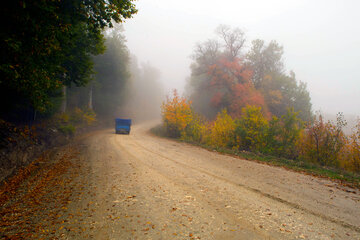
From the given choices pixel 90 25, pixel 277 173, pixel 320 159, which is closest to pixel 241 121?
pixel 320 159

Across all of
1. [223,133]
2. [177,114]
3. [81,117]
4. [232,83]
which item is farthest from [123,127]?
[232,83]

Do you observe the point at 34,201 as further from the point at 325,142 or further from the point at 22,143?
the point at 325,142

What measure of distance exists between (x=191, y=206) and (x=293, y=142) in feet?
34.0

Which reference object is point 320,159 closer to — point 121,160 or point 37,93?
point 121,160

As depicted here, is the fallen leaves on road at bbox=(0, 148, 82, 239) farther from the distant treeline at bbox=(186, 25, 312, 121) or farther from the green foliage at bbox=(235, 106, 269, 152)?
the distant treeline at bbox=(186, 25, 312, 121)

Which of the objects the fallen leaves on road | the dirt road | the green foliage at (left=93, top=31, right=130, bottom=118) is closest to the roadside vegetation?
the dirt road

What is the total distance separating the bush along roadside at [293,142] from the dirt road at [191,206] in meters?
2.63

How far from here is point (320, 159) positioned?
10.9m

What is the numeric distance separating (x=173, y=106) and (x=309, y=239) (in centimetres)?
1741

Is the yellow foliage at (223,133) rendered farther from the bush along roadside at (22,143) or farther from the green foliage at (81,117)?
the green foliage at (81,117)

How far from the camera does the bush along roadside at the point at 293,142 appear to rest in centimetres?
950

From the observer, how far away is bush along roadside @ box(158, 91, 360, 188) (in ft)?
31.2

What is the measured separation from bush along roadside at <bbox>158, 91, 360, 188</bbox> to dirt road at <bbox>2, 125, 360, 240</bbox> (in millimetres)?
2625

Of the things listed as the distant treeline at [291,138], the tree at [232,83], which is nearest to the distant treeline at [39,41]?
the distant treeline at [291,138]
